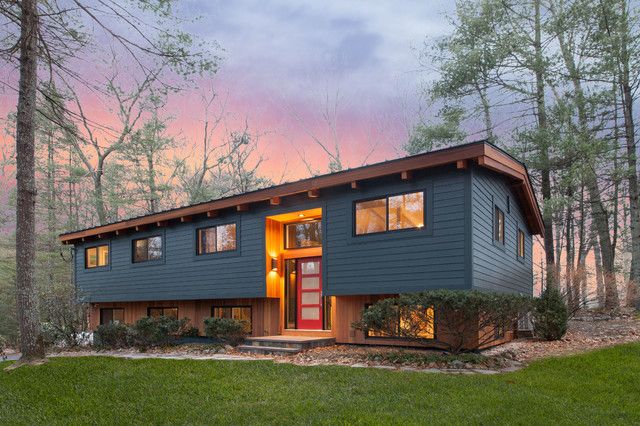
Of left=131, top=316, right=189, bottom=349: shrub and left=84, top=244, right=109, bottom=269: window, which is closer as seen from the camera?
left=131, top=316, right=189, bottom=349: shrub

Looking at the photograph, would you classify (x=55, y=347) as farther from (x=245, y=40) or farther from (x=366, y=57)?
(x=366, y=57)

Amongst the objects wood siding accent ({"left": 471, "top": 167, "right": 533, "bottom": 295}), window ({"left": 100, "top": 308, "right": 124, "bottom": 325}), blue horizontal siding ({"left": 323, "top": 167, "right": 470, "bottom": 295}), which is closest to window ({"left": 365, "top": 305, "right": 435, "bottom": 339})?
blue horizontal siding ({"left": 323, "top": 167, "right": 470, "bottom": 295})

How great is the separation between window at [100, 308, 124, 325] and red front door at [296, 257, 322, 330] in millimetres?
8338

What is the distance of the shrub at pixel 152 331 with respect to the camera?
42.0 feet

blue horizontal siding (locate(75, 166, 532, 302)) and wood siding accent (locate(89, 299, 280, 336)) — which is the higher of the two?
blue horizontal siding (locate(75, 166, 532, 302))

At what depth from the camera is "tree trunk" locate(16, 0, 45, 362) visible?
9.15 m

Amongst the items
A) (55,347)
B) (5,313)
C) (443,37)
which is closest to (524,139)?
(443,37)

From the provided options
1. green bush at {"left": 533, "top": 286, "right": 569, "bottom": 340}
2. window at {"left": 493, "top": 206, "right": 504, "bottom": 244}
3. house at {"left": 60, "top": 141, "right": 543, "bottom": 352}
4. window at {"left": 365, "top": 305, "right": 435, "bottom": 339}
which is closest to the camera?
window at {"left": 365, "top": 305, "right": 435, "bottom": 339}

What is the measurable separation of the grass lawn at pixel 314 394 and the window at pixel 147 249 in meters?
7.65

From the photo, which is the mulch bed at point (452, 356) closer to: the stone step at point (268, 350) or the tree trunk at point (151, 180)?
the stone step at point (268, 350)

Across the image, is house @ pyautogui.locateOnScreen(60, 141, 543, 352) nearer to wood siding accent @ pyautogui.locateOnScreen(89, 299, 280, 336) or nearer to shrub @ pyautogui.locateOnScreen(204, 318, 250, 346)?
wood siding accent @ pyautogui.locateOnScreen(89, 299, 280, 336)

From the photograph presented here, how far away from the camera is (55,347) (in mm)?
14508

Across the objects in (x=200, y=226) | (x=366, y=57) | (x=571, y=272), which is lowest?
(x=571, y=272)

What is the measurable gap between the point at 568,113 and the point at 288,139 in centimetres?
1670
